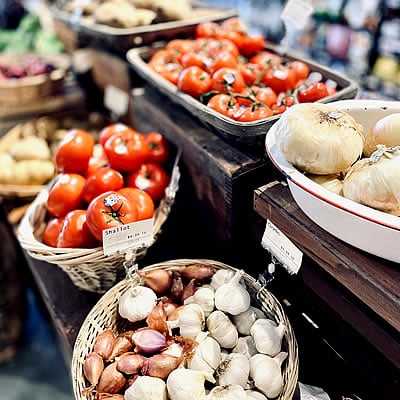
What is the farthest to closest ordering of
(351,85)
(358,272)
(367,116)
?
(351,85) → (367,116) → (358,272)

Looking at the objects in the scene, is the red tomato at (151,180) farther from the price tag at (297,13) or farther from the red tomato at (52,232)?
the price tag at (297,13)

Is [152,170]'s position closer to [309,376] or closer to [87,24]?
[309,376]

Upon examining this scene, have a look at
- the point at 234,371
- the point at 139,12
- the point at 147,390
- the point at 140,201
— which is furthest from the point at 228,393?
the point at 139,12

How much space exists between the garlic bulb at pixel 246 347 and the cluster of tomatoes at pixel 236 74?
1.70 ft

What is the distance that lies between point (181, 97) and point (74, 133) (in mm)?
355

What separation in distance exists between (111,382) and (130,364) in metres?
0.05

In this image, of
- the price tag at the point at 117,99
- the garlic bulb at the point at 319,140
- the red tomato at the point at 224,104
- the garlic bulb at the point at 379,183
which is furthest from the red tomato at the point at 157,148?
the garlic bulb at the point at 379,183

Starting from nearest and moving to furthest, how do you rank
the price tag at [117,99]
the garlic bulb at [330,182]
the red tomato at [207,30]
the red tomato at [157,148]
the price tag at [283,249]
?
the garlic bulb at [330,182], the price tag at [283,249], the red tomato at [157,148], the red tomato at [207,30], the price tag at [117,99]

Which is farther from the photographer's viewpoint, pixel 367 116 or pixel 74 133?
pixel 74 133

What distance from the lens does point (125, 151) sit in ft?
4.14

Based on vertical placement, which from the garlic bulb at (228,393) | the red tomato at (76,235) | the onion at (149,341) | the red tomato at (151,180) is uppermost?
the red tomato at (151,180)

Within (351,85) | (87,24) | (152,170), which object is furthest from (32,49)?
(351,85)

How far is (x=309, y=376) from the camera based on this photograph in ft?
3.29

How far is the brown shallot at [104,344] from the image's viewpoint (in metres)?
0.97
